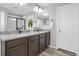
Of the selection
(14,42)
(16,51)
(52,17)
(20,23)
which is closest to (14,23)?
(20,23)

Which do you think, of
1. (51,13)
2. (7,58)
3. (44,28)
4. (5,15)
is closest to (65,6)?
(51,13)

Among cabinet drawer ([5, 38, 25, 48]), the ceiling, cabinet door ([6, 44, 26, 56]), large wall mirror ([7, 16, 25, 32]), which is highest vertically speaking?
the ceiling

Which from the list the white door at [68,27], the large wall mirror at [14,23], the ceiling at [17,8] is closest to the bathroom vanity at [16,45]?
the large wall mirror at [14,23]

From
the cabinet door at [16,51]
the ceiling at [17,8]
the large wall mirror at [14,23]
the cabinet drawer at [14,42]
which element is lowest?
the cabinet door at [16,51]

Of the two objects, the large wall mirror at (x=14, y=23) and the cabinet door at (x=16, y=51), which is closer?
the cabinet door at (x=16, y=51)

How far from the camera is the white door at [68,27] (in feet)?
8.45

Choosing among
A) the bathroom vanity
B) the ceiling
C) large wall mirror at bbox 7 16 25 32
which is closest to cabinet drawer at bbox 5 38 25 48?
the bathroom vanity

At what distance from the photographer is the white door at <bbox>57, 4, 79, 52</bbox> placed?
8.45 ft

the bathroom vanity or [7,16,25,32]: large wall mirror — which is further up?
[7,16,25,32]: large wall mirror

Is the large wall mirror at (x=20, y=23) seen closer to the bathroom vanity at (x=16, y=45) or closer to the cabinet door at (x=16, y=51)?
the bathroom vanity at (x=16, y=45)

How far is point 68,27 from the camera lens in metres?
2.77

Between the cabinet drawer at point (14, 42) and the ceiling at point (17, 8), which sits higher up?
the ceiling at point (17, 8)

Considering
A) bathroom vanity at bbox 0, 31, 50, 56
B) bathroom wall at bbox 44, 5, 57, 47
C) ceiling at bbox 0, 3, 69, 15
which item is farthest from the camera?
bathroom wall at bbox 44, 5, 57, 47

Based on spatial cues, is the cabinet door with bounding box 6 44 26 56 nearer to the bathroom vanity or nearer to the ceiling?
the bathroom vanity
